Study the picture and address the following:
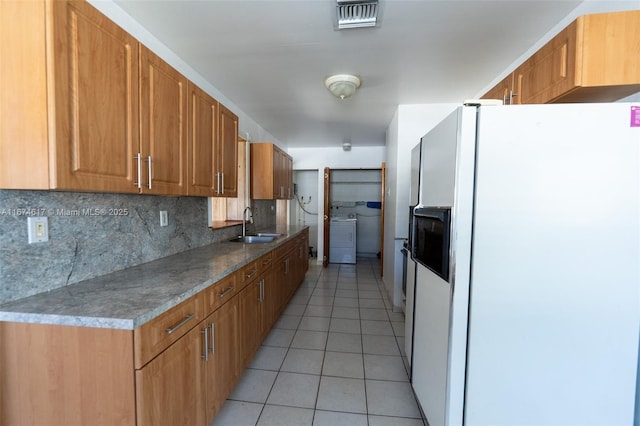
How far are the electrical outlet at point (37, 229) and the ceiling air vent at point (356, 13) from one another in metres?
1.81

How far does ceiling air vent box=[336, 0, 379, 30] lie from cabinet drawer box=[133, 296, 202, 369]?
1755 millimetres

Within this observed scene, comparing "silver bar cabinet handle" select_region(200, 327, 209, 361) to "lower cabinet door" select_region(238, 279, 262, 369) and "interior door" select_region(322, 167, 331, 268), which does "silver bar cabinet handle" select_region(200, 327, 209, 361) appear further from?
"interior door" select_region(322, 167, 331, 268)

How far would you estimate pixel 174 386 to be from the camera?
1116 mm

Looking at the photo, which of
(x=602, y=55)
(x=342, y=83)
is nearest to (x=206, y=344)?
(x=342, y=83)

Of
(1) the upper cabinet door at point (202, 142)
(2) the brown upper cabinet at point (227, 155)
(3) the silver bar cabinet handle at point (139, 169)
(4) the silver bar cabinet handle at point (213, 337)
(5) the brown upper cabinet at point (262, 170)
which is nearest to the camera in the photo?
(3) the silver bar cabinet handle at point (139, 169)

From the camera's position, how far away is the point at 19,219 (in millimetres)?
1070

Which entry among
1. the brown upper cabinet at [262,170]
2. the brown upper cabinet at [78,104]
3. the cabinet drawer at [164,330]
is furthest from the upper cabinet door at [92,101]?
the brown upper cabinet at [262,170]

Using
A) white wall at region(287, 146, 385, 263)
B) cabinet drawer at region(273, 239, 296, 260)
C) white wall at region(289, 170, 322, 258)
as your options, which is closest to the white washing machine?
white wall at region(287, 146, 385, 263)

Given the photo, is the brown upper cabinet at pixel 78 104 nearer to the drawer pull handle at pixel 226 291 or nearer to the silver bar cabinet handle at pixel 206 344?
the drawer pull handle at pixel 226 291

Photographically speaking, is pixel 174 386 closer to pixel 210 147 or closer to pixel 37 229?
pixel 37 229

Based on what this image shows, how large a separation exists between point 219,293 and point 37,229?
83cm

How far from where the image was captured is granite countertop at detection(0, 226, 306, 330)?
3.06 ft

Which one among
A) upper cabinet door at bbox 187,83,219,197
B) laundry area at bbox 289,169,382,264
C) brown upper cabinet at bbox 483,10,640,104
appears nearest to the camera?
brown upper cabinet at bbox 483,10,640,104

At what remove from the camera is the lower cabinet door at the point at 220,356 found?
1.38 metres
